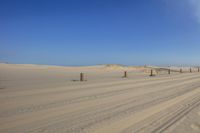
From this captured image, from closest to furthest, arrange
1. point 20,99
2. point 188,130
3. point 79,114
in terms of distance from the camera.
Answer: point 188,130 < point 79,114 < point 20,99

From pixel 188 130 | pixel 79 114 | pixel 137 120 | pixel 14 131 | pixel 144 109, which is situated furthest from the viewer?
pixel 144 109

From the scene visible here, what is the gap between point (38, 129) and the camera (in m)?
5.22

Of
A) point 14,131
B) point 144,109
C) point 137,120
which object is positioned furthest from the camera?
point 144,109

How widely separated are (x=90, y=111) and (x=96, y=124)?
5.17ft

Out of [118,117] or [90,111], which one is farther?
[90,111]

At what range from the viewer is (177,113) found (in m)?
7.42

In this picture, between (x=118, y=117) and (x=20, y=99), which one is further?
(x=20, y=99)

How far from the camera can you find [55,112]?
23.0 ft

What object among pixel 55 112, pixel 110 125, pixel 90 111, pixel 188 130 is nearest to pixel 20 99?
pixel 55 112

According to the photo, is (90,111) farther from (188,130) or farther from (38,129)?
(188,130)

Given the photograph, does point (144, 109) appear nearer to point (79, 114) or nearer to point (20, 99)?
point (79, 114)

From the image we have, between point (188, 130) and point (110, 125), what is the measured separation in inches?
76.9

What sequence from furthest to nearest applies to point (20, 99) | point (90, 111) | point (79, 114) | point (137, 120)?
point (20, 99) → point (90, 111) → point (79, 114) → point (137, 120)

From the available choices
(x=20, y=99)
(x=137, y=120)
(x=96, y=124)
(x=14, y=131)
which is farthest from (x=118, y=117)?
(x=20, y=99)
